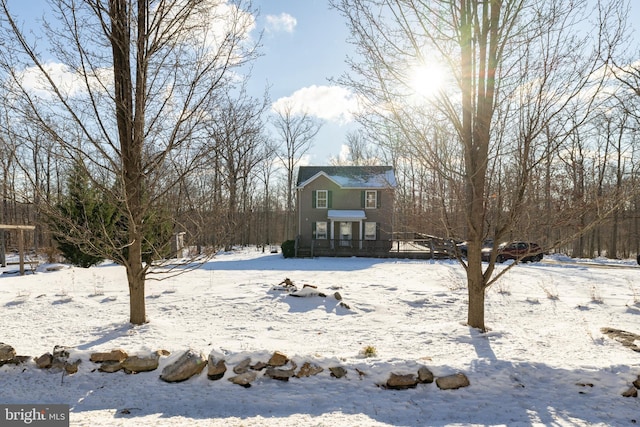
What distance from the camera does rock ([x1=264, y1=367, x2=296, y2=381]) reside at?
3695 millimetres

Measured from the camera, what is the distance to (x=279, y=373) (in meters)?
3.71

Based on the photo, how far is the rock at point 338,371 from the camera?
3.70 m

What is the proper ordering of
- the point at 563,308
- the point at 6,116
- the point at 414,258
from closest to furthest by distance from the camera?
the point at 6,116 < the point at 563,308 < the point at 414,258

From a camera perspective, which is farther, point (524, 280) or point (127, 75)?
point (524, 280)

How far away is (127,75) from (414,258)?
1723cm

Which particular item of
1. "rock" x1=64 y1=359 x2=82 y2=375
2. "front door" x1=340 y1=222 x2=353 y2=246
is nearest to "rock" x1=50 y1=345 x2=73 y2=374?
"rock" x1=64 y1=359 x2=82 y2=375

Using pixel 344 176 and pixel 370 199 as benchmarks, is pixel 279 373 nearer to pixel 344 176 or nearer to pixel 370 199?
pixel 370 199

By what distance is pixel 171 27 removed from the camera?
508cm

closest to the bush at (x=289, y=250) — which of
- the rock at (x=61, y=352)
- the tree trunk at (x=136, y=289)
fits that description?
the tree trunk at (x=136, y=289)

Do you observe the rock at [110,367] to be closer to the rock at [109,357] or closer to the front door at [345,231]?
the rock at [109,357]

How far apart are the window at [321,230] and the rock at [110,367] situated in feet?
62.5

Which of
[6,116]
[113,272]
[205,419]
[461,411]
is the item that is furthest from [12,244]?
[461,411]

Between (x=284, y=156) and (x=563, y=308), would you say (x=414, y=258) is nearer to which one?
(x=563, y=308)

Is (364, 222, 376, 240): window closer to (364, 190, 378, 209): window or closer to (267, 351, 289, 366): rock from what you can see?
(364, 190, 378, 209): window
